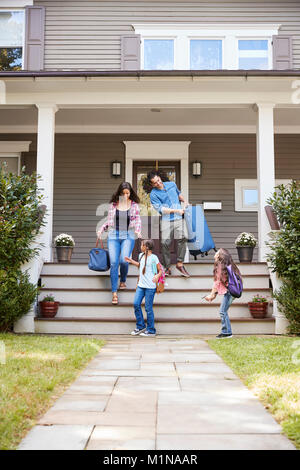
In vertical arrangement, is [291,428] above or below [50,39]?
below

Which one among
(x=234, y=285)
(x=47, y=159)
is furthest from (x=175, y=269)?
(x=47, y=159)

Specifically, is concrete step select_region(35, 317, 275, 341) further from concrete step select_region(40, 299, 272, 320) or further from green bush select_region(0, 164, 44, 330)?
green bush select_region(0, 164, 44, 330)

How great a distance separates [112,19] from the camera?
978 centimetres

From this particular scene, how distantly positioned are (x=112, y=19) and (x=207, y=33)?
78.6 inches

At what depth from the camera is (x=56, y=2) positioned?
387 inches

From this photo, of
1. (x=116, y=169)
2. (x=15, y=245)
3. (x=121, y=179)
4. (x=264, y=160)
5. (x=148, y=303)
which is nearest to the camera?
(x=148, y=303)

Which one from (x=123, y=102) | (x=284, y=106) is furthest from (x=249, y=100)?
(x=123, y=102)

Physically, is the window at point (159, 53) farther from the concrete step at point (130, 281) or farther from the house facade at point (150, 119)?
the concrete step at point (130, 281)

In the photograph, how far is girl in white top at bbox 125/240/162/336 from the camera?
19.3ft

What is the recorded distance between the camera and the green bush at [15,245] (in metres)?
5.89

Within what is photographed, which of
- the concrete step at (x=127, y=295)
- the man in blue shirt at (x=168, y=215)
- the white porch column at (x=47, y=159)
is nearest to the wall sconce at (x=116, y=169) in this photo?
the white porch column at (x=47, y=159)

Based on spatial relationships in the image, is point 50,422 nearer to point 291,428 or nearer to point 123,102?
point 291,428

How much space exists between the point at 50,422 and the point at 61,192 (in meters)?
7.37

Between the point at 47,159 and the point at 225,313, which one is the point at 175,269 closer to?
the point at 225,313
